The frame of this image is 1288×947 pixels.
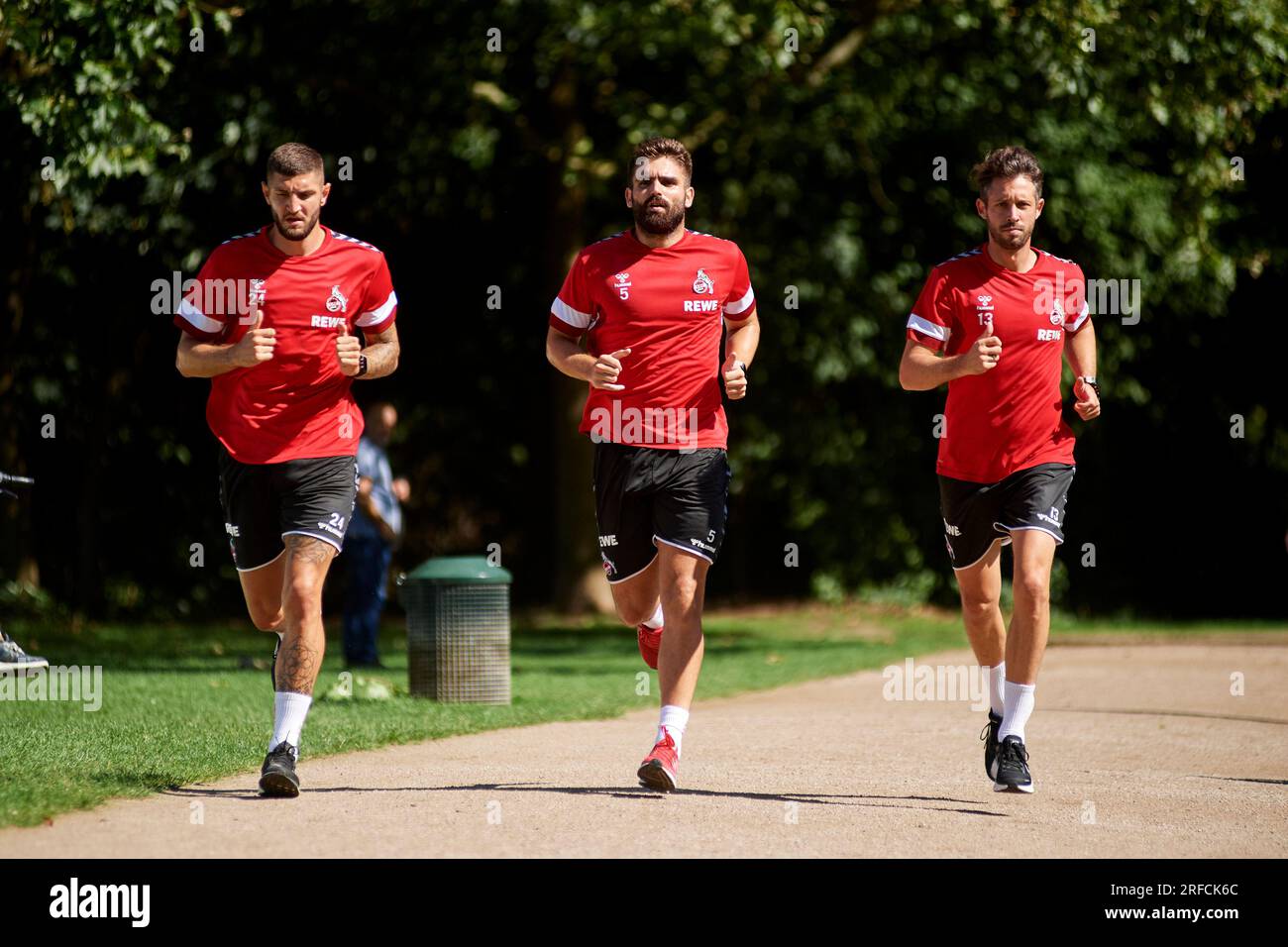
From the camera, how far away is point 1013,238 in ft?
24.2

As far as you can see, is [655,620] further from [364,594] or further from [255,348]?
[364,594]

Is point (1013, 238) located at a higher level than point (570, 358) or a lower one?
higher

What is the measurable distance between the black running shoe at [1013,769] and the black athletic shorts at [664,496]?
4.84ft

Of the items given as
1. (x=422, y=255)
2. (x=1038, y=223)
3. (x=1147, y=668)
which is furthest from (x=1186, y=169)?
(x=422, y=255)

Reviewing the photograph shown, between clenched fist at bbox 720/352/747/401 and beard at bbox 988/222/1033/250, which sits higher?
beard at bbox 988/222/1033/250

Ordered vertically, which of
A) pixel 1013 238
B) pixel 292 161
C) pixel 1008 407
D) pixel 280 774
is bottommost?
pixel 280 774

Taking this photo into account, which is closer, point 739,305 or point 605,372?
point 605,372

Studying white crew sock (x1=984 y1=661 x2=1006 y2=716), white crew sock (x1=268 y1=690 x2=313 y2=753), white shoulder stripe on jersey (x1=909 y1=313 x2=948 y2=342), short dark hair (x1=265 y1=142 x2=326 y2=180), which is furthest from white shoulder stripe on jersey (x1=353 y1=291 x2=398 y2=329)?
white crew sock (x1=984 y1=661 x2=1006 y2=716)

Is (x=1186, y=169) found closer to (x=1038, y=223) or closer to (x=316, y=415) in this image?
(x=1038, y=223)

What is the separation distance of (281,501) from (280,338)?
2.25 ft

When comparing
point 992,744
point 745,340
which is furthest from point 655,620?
point 992,744

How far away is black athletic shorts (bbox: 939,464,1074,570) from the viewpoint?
728 centimetres

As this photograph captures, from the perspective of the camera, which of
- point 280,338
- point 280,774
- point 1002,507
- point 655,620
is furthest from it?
point 655,620

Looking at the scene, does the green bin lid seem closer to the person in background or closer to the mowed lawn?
the mowed lawn
